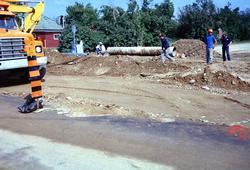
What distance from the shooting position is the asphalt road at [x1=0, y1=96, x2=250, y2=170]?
20.0ft

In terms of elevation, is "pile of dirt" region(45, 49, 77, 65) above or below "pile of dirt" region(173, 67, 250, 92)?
above

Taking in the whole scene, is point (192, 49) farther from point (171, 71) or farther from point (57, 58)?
point (171, 71)

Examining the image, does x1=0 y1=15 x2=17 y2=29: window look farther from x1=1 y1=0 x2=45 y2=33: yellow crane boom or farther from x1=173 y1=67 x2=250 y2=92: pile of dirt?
x1=173 y1=67 x2=250 y2=92: pile of dirt

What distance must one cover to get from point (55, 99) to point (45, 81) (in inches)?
187

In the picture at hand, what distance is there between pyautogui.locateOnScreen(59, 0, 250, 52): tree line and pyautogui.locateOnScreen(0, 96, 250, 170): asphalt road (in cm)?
3348

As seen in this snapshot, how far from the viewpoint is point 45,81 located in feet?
52.6

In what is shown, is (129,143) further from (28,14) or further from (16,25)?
(28,14)

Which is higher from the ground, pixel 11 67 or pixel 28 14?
pixel 28 14

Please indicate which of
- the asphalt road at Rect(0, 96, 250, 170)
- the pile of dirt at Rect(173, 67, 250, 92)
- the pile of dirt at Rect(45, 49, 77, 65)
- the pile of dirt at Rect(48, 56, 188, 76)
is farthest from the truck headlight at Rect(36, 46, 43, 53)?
the pile of dirt at Rect(45, 49, 77, 65)

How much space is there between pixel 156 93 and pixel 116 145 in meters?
5.49

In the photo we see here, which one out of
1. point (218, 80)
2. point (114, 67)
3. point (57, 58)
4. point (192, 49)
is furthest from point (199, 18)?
point (218, 80)

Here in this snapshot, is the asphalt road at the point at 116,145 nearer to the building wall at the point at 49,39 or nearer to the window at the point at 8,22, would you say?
the window at the point at 8,22

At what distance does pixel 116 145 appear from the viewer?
6988 mm

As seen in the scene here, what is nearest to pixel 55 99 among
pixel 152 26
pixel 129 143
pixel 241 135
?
pixel 129 143
